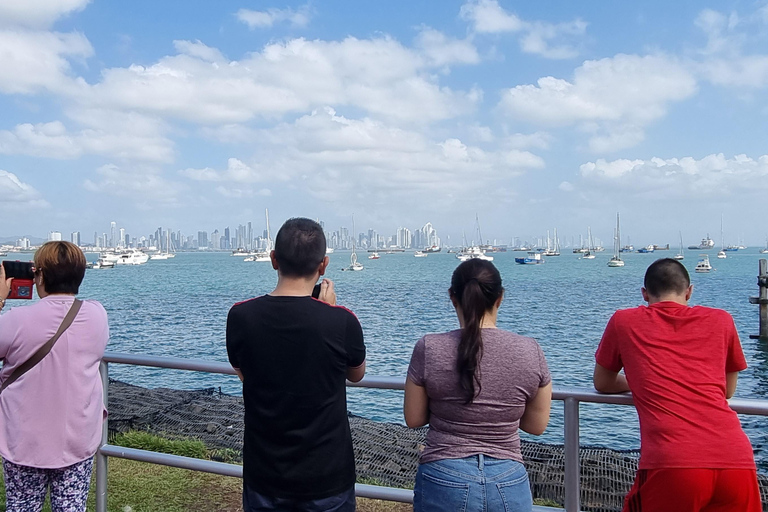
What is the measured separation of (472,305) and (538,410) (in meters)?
0.52

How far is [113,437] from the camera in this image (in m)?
7.38

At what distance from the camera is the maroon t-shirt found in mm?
2520

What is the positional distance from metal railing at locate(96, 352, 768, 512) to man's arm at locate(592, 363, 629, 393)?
33 mm

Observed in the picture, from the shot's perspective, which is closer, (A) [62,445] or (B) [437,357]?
(B) [437,357]

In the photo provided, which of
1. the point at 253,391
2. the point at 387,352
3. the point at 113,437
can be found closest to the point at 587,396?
the point at 253,391

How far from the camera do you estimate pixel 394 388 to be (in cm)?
319

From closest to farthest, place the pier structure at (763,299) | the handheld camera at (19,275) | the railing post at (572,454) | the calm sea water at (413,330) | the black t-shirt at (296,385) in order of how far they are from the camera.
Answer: the black t-shirt at (296,385) < the railing post at (572,454) < the handheld camera at (19,275) < the calm sea water at (413,330) < the pier structure at (763,299)

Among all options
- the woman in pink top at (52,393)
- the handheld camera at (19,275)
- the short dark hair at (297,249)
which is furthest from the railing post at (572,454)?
the handheld camera at (19,275)

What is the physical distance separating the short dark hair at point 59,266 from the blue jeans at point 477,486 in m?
1.95

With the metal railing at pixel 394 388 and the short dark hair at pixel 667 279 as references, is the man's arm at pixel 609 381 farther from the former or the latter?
the short dark hair at pixel 667 279

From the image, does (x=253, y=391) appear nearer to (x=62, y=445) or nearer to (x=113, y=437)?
(x=62, y=445)

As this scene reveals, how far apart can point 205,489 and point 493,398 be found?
329 cm

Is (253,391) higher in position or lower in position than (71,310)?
lower

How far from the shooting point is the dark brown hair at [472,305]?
2.50 metres
